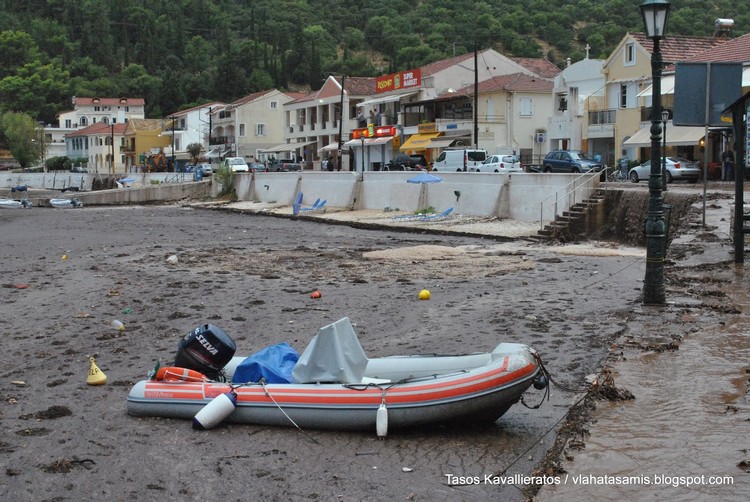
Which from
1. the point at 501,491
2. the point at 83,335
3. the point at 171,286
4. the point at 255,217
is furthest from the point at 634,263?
the point at 255,217

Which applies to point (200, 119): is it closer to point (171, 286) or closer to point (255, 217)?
point (255, 217)

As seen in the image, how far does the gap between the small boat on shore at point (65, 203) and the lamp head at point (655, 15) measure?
171 ft

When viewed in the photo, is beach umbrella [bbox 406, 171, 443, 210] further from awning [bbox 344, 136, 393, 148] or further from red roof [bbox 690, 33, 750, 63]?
awning [bbox 344, 136, 393, 148]

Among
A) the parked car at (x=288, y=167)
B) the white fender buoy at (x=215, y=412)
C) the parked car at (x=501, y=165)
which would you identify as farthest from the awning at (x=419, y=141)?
the white fender buoy at (x=215, y=412)

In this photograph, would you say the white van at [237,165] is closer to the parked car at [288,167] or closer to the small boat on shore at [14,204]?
the parked car at [288,167]

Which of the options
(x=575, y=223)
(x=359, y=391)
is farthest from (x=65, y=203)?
(x=359, y=391)

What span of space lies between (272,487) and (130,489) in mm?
1086

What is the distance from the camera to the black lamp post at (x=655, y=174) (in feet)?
36.9

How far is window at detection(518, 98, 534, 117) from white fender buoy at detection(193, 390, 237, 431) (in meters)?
54.8

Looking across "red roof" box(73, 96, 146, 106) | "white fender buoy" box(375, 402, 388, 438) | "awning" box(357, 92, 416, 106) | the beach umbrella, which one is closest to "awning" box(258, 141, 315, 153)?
"awning" box(357, 92, 416, 106)

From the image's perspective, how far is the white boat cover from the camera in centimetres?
780

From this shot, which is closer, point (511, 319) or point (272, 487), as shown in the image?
point (272, 487)

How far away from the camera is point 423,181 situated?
3547cm

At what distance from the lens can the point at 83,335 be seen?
12359 mm
